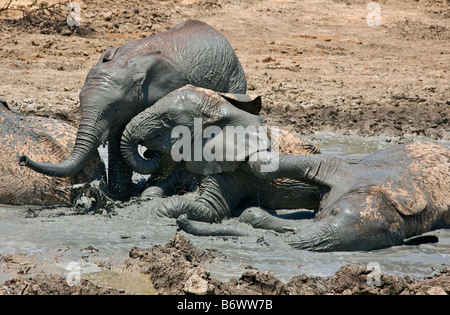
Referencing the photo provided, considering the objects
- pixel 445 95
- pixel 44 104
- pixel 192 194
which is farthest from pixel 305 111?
pixel 192 194

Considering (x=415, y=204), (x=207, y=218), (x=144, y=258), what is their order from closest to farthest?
(x=144, y=258) → (x=415, y=204) → (x=207, y=218)

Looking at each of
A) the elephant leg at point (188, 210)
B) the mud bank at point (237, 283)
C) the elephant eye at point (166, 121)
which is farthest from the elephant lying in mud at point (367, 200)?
the elephant eye at point (166, 121)

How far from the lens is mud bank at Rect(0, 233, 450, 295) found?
14.5 feet

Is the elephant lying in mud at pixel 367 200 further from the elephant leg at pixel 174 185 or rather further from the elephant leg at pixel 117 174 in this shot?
the elephant leg at pixel 117 174

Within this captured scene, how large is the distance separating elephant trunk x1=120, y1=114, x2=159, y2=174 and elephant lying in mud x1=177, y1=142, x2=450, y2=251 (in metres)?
0.85

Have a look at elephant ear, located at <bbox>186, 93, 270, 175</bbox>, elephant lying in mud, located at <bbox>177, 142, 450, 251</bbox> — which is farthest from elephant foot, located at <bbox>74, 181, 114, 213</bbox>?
elephant lying in mud, located at <bbox>177, 142, 450, 251</bbox>

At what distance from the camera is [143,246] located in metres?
5.46

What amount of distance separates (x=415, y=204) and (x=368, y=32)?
988 cm

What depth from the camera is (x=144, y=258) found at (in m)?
5.09

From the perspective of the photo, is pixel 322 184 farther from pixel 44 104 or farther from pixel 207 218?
pixel 44 104

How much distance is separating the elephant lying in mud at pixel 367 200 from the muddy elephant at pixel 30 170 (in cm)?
128

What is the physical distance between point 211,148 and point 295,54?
7.58m

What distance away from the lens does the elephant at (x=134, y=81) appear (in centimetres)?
623


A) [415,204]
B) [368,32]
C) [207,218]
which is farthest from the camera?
[368,32]
